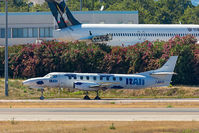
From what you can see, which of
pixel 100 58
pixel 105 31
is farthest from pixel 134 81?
pixel 105 31

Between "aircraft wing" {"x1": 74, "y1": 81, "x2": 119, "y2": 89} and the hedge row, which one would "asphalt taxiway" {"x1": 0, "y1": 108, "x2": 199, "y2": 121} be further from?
the hedge row

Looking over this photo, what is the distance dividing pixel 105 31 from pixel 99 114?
1476 inches

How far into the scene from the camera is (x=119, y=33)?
7100 centimetres

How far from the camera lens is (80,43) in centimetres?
6550

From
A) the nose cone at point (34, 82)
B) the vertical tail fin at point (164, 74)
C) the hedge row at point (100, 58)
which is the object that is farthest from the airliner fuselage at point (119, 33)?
the nose cone at point (34, 82)

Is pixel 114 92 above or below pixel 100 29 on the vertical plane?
below

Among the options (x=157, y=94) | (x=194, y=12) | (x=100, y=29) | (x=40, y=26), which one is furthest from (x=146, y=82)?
(x=194, y=12)

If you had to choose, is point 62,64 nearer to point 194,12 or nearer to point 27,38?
point 27,38

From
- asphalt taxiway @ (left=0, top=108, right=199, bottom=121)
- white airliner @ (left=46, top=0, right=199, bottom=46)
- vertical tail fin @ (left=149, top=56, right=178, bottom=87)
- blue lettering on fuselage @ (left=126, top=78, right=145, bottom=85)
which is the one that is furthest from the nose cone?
white airliner @ (left=46, top=0, right=199, bottom=46)

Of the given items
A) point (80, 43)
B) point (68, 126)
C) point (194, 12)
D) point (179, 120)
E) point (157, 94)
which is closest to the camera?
point (68, 126)

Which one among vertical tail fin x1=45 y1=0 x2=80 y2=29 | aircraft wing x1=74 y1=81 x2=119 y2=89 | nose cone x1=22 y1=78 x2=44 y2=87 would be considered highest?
vertical tail fin x1=45 y1=0 x2=80 y2=29

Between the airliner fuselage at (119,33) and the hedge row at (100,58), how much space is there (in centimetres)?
295

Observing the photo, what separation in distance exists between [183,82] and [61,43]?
16.5 m

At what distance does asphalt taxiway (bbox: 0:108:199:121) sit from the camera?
101ft
